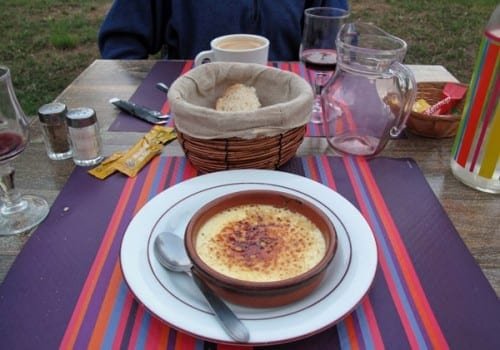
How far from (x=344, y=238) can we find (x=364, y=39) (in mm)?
556

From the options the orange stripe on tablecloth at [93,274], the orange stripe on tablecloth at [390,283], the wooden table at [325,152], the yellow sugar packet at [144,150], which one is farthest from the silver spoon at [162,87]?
the orange stripe on tablecloth at [390,283]

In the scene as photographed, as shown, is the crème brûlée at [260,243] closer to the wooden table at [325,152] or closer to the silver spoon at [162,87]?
the wooden table at [325,152]

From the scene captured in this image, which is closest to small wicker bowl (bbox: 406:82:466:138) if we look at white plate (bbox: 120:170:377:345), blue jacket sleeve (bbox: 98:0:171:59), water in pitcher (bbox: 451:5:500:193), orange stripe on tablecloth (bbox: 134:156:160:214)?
water in pitcher (bbox: 451:5:500:193)

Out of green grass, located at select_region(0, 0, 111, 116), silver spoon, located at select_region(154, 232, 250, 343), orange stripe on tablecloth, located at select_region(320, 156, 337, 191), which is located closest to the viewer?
silver spoon, located at select_region(154, 232, 250, 343)

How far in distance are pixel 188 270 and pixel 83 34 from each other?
3.61 m

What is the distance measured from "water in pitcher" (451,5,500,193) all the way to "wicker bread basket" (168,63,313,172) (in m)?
0.29

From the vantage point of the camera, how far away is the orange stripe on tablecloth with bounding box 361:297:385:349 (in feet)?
1.90

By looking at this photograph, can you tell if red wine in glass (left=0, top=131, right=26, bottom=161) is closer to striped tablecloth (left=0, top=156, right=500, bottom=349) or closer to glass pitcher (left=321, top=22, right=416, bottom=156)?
striped tablecloth (left=0, top=156, right=500, bottom=349)

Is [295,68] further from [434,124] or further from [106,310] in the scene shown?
[106,310]

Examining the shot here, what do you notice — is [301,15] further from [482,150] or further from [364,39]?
[482,150]

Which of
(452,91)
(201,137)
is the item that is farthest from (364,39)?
(201,137)

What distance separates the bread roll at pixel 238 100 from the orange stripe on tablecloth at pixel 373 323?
456mm

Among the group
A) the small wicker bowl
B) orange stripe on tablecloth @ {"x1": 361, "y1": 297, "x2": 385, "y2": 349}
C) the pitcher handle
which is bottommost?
orange stripe on tablecloth @ {"x1": 361, "y1": 297, "x2": 385, "y2": 349}

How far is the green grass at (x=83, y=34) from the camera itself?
10.6 ft
